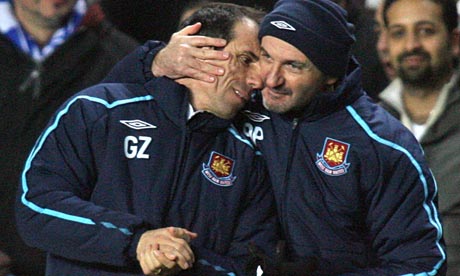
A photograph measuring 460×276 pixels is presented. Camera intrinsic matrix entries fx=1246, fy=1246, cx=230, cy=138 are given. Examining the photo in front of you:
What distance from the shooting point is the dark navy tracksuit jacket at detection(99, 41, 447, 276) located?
13.9 ft

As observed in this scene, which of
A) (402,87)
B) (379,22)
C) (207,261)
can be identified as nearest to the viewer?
(207,261)

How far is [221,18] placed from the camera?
4.48m

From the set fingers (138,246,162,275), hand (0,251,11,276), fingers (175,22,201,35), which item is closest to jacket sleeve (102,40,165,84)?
fingers (175,22,201,35)

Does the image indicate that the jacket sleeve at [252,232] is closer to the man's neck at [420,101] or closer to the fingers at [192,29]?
the fingers at [192,29]

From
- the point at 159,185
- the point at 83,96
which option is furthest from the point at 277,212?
the point at 83,96

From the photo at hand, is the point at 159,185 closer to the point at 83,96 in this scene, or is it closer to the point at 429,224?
the point at 83,96

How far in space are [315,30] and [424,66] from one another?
1.26 metres

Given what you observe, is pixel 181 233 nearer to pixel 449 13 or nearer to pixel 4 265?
pixel 4 265

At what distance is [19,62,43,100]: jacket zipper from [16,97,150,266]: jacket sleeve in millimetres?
1283

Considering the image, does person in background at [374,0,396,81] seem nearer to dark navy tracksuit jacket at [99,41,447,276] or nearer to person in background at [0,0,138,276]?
person in background at [0,0,138,276]

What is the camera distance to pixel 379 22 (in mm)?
5902

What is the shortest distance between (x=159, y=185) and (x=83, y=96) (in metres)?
0.41

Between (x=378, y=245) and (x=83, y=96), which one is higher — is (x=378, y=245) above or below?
below

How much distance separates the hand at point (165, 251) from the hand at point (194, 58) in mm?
672
